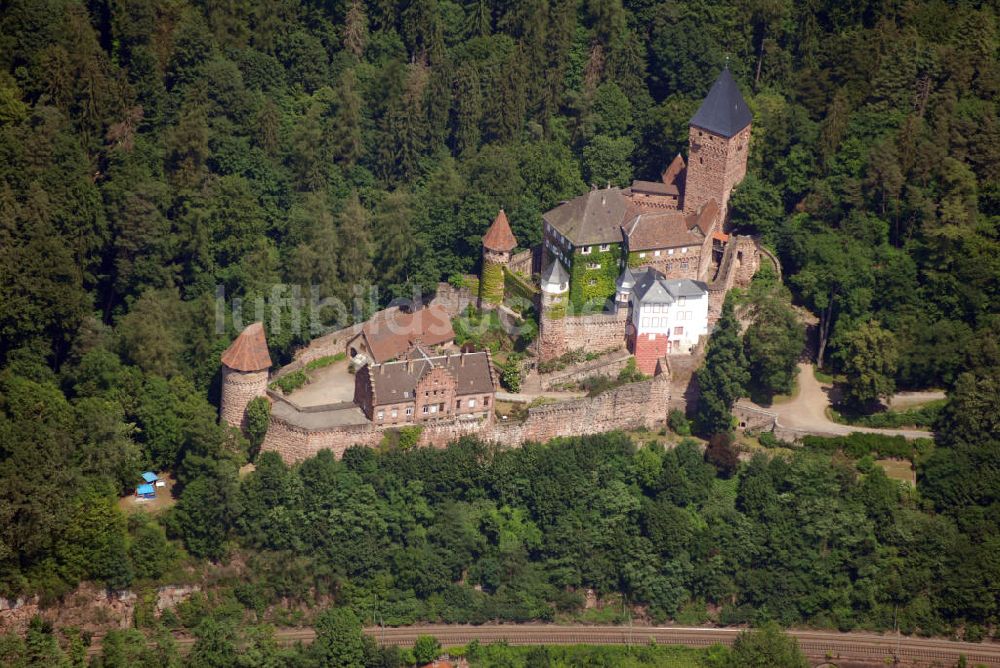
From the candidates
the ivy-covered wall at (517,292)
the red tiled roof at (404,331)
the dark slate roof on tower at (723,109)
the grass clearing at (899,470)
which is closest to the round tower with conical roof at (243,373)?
the red tiled roof at (404,331)

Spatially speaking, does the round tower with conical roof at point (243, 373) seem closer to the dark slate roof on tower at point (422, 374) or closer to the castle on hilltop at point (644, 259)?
the dark slate roof on tower at point (422, 374)

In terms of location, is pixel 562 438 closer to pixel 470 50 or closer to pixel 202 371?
pixel 202 371

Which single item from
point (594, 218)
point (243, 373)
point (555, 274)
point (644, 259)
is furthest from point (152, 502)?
point (644, 259)

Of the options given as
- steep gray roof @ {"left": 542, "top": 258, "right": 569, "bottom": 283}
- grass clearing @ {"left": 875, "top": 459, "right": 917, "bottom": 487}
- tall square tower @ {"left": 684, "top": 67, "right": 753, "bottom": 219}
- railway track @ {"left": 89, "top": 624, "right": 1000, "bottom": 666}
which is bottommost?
railway track @ {"left": 89, "top": 624, "right": 1000, "bottom": 666}

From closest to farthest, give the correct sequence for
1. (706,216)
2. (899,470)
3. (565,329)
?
(899,470) < (565,329) < (706,216)

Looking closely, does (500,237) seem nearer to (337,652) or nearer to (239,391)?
(239,391)

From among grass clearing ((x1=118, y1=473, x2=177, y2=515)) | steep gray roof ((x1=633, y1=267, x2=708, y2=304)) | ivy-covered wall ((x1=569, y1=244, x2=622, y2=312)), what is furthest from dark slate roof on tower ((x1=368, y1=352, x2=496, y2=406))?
grass clearing ((x1=118, y1=473, x2=177, y2=515))

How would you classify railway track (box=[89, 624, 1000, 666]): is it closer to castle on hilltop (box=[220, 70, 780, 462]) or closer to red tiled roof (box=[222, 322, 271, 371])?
castle on hilltop (box=[220, 70, 780, 462])
